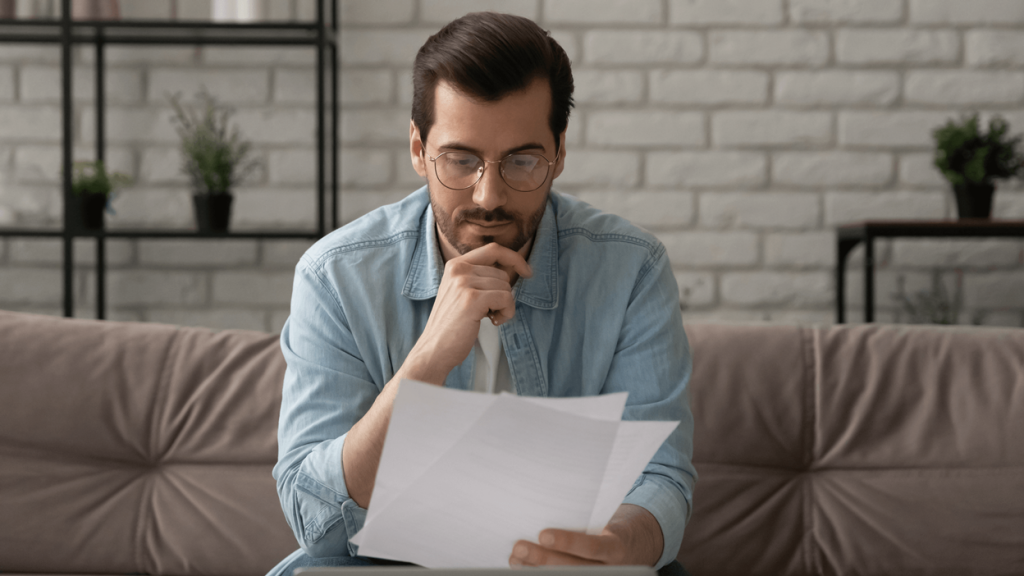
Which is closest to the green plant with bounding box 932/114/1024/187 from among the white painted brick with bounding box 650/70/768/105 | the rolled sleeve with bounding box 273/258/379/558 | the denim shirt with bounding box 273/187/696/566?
the white painted brick with bounding box 650/70/768/105

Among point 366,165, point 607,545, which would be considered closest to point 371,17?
point 366,165

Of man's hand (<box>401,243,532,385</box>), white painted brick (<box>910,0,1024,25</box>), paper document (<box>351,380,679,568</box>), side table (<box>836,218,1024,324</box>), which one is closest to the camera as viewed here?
paper document (<box>351,380,679,568</box>)

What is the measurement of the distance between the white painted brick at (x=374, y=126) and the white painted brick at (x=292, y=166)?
0.08 meters

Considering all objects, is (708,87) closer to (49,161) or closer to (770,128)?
(770,128)

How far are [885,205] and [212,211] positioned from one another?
173cm

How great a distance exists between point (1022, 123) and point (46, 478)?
234cm

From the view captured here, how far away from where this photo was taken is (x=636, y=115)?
7.23 feet

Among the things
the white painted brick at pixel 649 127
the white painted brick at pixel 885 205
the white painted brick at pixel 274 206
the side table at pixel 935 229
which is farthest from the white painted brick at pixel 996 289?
the white painted brick at pixel 274 206

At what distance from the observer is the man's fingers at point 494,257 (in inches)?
39.5

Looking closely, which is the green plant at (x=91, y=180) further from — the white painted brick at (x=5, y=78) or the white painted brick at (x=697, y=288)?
the white painted brick at (x=697, y=288)

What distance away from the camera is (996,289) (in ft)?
7.20

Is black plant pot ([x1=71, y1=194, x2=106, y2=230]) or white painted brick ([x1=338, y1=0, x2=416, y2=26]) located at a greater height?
white painted brick ([x1=338, y1=0, x2=416, y2=26])

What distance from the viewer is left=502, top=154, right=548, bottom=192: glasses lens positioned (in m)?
1.03

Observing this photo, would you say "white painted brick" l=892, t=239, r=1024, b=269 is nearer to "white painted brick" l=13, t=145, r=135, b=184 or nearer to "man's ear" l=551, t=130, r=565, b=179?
"man's ear" l=551, t=130, r=565, b=179
